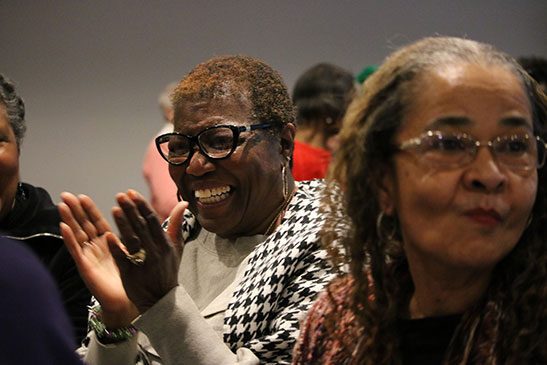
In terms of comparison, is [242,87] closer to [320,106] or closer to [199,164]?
[199,164]

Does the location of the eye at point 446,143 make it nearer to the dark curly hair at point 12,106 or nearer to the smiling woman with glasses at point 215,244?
the smiling woman with glasses at point 215,244

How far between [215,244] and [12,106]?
0.85 meters

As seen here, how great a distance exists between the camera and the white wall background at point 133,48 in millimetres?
6094

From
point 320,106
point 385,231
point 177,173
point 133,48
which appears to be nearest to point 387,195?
point 385,231

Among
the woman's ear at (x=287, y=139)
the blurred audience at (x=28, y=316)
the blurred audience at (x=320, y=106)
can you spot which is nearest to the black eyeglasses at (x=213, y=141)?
the woman's ear at (x=287, y=139)

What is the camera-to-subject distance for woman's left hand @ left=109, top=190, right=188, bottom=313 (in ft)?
6.06

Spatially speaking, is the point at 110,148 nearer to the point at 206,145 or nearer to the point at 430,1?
the point at 430,1

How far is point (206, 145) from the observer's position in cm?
229

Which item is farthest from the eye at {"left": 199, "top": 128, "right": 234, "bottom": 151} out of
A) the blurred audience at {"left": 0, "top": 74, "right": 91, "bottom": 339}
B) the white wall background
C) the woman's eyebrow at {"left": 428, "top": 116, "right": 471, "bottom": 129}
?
the white wall background

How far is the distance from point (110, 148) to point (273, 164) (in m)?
4.04

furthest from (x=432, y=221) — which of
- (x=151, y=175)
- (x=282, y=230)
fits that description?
(x=151, y=175)

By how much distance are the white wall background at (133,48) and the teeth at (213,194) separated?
12.7 feet

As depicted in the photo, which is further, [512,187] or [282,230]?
[282,230]

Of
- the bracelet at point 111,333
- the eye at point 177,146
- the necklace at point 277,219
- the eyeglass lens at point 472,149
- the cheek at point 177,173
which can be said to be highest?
the eyeglass lens at point 472,149
